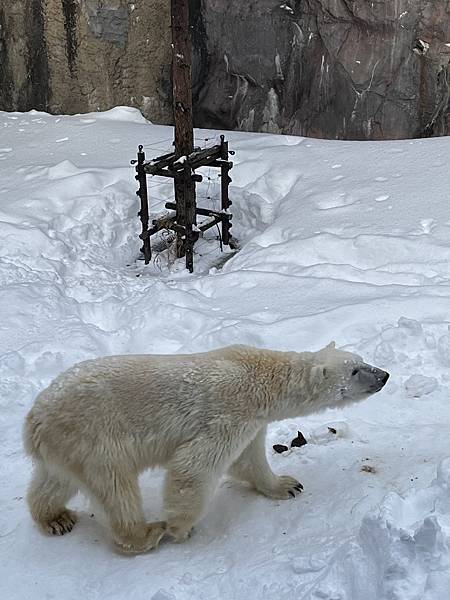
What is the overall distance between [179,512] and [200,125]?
1117 centimetres

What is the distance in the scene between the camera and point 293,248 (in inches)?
317

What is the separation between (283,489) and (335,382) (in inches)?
26.1

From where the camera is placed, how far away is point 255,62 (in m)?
13.2

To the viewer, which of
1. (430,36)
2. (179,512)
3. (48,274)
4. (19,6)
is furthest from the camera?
(19,6)

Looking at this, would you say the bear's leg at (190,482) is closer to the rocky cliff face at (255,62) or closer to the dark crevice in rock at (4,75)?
the rocky cliff face at (255,62)

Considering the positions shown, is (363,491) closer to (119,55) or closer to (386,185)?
(386,185)

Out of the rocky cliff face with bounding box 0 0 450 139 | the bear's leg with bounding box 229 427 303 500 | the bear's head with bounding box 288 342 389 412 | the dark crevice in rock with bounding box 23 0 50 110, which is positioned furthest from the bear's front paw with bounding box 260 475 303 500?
the dark crevice in rock with bounding box 23 0 50 110

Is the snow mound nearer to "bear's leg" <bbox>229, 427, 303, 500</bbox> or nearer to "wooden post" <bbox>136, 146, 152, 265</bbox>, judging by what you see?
"bear's leg" <bbox>229, 427, 303, 500</bbox>

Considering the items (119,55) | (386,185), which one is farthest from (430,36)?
(119,55)

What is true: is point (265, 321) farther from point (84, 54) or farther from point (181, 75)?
point (84, 54)

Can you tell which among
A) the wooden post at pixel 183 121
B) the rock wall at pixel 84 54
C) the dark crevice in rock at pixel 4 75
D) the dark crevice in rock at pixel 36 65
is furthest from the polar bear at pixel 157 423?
the dark crevice in rock at pixel 4 75

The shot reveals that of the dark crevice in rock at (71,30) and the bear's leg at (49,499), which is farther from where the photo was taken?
the dark crevice in rock at (71,30)

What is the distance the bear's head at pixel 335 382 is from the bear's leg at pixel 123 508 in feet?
3.28

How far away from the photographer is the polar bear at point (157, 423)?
3.77 metres
